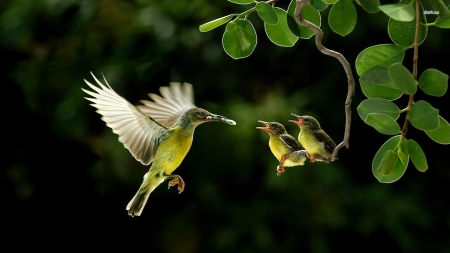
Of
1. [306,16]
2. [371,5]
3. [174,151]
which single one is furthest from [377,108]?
[174,151]

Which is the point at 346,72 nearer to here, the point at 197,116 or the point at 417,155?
the point at 417,155

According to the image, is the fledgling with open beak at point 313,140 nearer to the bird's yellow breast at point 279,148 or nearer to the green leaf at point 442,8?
the bird's yellow breast at point 279,148

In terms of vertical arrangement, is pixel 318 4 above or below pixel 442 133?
above

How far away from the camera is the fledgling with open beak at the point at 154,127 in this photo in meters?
1.16

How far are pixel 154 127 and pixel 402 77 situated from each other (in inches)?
22.2

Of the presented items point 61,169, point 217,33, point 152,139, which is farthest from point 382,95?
point 61,169

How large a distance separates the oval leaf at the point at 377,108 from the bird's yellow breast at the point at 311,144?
3.7 inches

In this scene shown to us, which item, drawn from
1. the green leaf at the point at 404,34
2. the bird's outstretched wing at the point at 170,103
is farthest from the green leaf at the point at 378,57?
the bird's outstretched wing at the point at 170,103

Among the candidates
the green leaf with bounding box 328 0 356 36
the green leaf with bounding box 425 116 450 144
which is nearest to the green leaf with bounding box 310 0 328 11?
the green leaf with bounding box 328 0 356 36

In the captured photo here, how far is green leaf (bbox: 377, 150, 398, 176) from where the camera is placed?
0.86 m

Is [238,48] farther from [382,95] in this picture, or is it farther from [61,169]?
[61,169]

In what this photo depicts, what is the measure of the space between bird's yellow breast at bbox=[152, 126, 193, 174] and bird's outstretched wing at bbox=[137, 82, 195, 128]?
0.11m

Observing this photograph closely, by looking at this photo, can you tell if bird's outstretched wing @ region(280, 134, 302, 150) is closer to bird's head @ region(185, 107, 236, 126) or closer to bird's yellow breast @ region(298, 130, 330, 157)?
bird's yellow breast @ region(298, 130, 330, 157)

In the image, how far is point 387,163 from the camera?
34.5 inches
